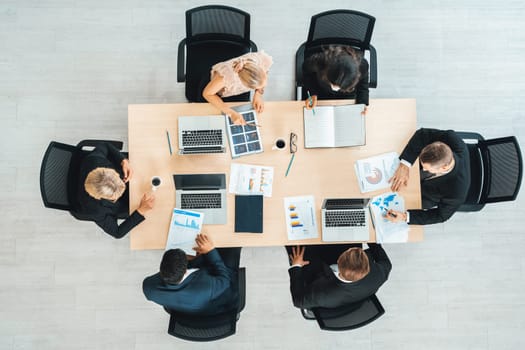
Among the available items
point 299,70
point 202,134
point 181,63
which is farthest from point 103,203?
point 299,70

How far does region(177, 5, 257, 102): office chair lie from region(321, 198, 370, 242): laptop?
0.99 meters

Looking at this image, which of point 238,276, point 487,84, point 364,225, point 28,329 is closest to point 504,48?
point 487,84

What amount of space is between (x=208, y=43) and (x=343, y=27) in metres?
0.93

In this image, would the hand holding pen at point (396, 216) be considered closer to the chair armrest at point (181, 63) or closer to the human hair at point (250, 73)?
the human hair at point (250, 73)

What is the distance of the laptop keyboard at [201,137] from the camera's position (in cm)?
245

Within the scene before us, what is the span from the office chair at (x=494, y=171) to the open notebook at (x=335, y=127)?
773 mm

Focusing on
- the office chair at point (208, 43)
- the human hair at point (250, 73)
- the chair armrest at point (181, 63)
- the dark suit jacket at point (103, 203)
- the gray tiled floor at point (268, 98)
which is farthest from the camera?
the gray tiled floor at point (268, 98)

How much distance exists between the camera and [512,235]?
3.24 m

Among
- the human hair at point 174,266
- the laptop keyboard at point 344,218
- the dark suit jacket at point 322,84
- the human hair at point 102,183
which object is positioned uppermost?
the dark suit jacket at point 322,84

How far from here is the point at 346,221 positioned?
8.03 ft

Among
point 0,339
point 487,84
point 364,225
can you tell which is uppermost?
point 487,84

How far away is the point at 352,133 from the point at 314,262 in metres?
0.88

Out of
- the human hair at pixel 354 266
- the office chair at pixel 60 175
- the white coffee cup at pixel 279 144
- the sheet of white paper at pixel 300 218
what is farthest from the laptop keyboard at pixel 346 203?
the office chair at pixel 60 175

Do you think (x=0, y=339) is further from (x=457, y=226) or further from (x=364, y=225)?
(x=457, y=226)
